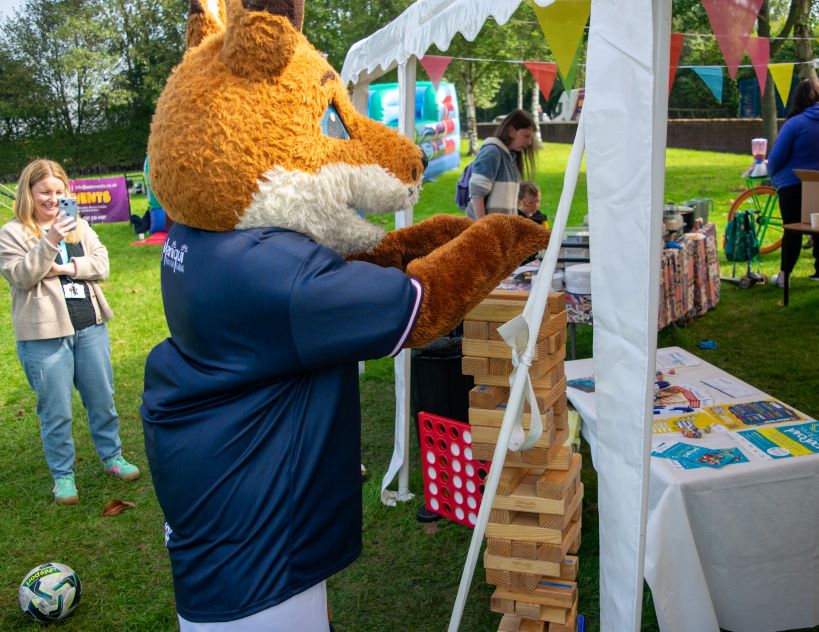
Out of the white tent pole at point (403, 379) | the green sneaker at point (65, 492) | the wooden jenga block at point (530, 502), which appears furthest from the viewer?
the green sneaker at point (65, 492)

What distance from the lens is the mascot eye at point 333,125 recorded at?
1886 millimetres

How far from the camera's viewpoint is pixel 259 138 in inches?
67.6

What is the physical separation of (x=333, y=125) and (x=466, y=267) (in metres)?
0.50

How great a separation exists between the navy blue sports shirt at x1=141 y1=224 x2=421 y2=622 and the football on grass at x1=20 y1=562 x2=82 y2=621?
1741mm

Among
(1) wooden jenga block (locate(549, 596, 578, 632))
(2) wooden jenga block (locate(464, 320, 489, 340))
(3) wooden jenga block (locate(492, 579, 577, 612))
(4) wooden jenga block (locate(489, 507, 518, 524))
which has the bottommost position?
(1) wooden jenga block (locate(549, 596, 578, 632))

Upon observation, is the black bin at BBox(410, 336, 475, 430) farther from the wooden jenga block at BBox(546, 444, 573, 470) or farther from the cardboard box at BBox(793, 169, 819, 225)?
the cardboard box at BBox(793, 169, 819, 225)

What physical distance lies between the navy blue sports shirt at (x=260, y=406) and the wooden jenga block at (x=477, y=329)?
522 millimetres

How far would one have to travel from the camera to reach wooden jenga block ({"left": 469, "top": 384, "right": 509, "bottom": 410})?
7.91 feet

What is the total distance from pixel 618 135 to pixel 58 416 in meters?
3.73

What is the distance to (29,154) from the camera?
2827 centimetres

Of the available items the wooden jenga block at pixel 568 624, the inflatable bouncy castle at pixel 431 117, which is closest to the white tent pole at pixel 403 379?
the wooden jenga block at pixel 568 624

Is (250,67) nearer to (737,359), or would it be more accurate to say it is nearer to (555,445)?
(555,445)

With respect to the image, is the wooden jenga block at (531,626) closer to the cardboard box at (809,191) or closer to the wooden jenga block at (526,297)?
the wooden jenga block at (526,297)

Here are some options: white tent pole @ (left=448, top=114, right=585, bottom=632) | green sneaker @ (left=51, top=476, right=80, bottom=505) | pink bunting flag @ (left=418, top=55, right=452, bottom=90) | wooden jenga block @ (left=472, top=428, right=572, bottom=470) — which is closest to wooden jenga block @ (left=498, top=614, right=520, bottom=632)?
wooden jenga block @ (left=472, top=428, right=572, bottom=470)
